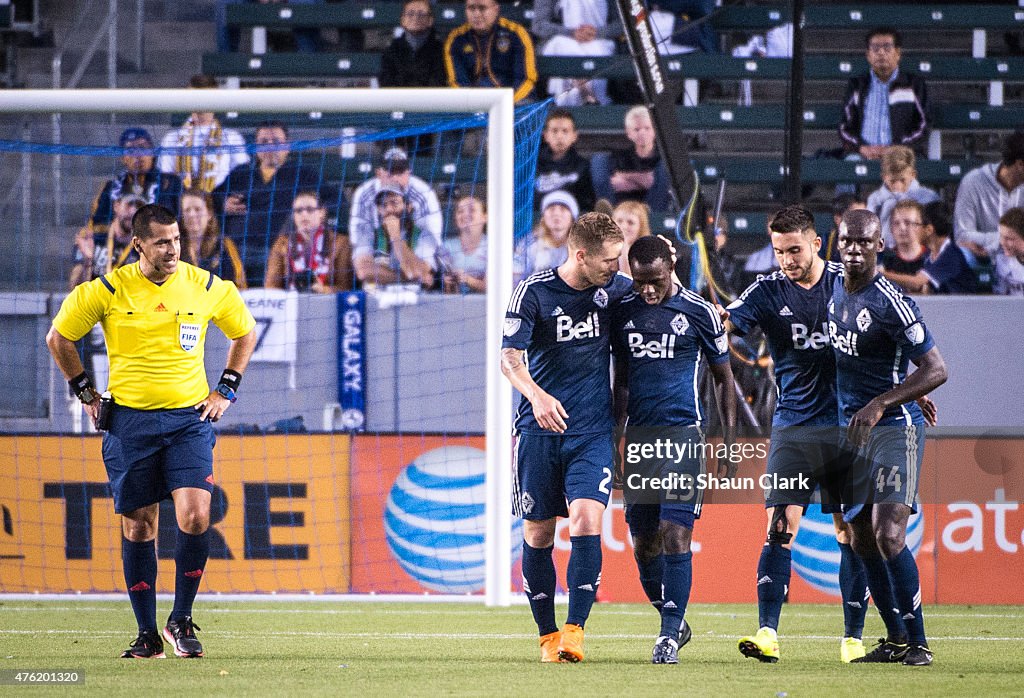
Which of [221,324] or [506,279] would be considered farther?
[506,279]

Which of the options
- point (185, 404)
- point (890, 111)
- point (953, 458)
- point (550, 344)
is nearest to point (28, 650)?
point (185, 404)

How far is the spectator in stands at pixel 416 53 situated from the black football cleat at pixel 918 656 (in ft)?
29.0

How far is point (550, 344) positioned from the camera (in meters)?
6.41

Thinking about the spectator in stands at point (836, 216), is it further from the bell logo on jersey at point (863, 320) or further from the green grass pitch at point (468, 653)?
the bell logo on jersey at point (863, 320)

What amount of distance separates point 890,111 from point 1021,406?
352 cm

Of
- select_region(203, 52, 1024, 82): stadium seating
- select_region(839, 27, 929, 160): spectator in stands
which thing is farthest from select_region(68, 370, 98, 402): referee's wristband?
select_region(839, 27, 929, 160): spectator in stands

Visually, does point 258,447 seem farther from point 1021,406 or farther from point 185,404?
point 1021,406

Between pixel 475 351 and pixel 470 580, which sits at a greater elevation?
pixel 475 351

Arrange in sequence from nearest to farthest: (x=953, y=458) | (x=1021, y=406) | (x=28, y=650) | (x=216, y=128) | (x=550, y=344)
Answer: (x=550, y=344), (x=28, y=650), (x=953, y=458), (x=1021, y=406), (x=216, y=128)

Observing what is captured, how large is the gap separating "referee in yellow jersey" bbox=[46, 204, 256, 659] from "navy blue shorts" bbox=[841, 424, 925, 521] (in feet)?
9.89

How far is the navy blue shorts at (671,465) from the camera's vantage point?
250 inches

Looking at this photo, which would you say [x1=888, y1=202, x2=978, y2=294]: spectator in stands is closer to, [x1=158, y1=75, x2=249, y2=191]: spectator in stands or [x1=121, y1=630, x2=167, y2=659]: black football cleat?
[x1=158, y1=75, x2=249, y2=191]: spectator in stands

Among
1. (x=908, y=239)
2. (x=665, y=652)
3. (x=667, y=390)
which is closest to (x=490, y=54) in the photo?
(x=908, y=239)

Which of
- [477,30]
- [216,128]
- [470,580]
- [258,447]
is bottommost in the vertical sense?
[470,580]
